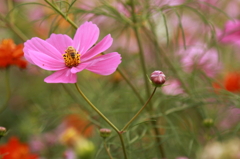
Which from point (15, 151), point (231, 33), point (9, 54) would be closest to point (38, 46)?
point (9, 54)

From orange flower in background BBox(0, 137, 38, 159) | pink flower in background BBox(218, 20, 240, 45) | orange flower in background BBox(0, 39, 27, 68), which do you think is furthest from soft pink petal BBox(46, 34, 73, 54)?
pink flower in background BBox(218, 20, 240, 45)

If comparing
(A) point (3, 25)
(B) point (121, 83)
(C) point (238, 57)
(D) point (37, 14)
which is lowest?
(C) point (238, 57)

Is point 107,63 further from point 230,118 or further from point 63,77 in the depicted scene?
point 230,118

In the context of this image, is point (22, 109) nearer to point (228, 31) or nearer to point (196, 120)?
point (196, 120)

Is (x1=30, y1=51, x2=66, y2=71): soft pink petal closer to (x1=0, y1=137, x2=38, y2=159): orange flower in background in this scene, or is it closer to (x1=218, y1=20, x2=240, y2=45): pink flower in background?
(x1=0, y1=137, x2=38, y2=159): orange flower in background

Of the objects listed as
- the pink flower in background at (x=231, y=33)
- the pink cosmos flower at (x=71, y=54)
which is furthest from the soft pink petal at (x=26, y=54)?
the pink flower in background at (x=231, y=33)

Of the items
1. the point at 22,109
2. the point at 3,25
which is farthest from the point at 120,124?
the point at 22,109
